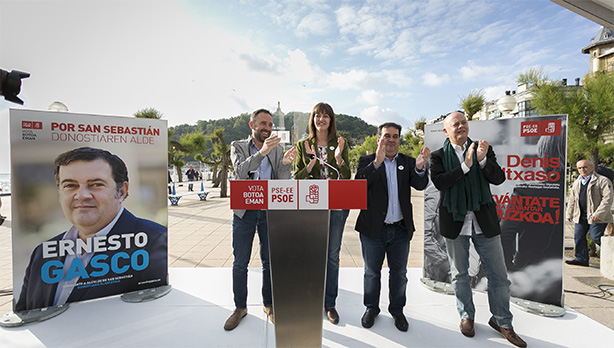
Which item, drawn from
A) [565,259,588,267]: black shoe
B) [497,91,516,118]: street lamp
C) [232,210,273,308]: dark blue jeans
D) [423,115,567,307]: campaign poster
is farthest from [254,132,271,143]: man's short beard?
[565,259,588,267]: black shoe

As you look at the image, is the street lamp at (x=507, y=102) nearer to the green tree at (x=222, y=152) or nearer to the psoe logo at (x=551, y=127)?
the psoe logo at (x=551, y=127)

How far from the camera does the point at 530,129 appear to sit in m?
2.84

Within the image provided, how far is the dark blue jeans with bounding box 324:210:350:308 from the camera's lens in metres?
2.50

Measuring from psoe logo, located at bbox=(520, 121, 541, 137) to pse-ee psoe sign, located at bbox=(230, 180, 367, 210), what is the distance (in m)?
2.29

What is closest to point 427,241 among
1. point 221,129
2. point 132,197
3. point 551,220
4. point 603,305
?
point 551,220

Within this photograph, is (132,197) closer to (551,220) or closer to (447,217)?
(447,217)

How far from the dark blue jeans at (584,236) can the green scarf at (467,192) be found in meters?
3.78

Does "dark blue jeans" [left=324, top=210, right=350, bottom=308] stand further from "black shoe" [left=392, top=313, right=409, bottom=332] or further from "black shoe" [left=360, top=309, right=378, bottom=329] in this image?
"black shoe" [left=392, top=313, right=409, bottom=332]

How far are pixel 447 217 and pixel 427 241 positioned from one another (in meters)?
1.10

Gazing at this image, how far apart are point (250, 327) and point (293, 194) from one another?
1.53m

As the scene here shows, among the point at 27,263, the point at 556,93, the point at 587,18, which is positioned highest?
the point at 587,18

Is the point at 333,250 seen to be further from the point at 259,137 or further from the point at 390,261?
the point at 259,137

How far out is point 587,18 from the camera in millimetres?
3992

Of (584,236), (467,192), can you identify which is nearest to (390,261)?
(467,192)
